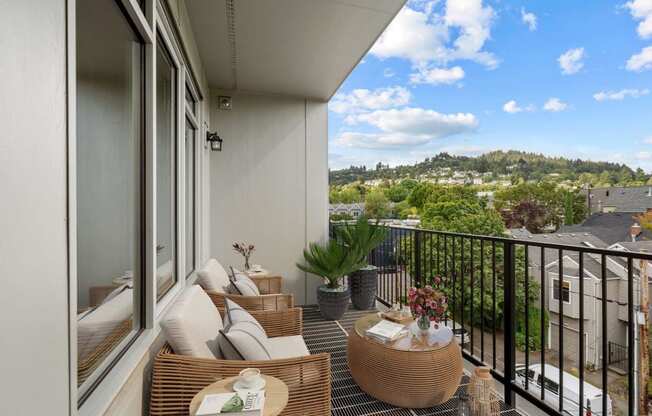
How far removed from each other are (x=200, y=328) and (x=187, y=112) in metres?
1.94

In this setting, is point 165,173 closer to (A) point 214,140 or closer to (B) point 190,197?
(B) point 190,197

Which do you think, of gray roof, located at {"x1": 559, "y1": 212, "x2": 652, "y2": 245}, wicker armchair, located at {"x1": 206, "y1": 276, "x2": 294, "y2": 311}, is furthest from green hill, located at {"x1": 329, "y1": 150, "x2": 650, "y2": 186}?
wicker armchair, located at {"x1": 206, "y1": 276, "x2": 294, "y2": 311}

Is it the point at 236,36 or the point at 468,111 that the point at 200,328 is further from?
the point at 468,111

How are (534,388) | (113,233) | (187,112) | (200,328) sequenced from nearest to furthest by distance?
(113,233), (200,328), (534,388), (187,112)

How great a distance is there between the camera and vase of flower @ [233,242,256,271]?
390cm

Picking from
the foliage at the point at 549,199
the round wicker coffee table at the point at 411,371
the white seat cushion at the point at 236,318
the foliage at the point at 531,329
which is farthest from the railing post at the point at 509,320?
the foliage at the point at 549,199

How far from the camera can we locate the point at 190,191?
3.13 metres

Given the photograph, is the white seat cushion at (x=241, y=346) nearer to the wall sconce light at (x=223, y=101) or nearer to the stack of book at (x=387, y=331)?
the stack of book at (x=387, y=331)

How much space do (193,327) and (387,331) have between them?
1.27m

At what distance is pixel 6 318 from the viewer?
21.0 inches

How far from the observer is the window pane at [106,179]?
0.94 meters

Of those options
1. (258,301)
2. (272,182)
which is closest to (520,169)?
(272,182)

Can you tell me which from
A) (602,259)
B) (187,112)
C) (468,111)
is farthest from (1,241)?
(468,111)

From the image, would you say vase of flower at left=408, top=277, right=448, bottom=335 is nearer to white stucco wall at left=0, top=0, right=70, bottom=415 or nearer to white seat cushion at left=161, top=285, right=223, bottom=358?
white seat cushion at left=161, top=285, right=223, bottom=358
